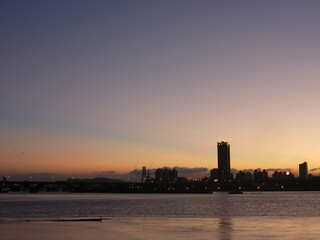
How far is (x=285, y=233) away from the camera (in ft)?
211

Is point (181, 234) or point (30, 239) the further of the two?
point (181, 234)

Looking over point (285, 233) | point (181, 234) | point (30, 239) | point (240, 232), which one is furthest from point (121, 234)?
point (285, 233)

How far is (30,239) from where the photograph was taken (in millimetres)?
57438

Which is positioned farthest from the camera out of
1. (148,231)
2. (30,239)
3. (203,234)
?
(148,231)

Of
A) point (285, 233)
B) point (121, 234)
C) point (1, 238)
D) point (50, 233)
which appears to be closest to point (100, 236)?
point (121, 234)

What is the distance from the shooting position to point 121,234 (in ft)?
210

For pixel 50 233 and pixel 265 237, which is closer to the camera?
pixel 265 237

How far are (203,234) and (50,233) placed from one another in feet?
77.0

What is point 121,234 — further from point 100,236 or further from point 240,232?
point 240,232

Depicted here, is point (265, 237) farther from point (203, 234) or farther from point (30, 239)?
point (30, 239)

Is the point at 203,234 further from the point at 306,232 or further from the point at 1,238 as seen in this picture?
the point at 1,238

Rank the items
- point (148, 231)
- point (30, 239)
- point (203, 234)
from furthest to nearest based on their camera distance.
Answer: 1. point (148, 231)
2. point (203, 234)
3. point (30, 239)

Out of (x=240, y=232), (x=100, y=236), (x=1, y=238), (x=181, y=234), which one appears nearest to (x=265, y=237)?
(x=240, y=232)

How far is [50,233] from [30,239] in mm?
7511
